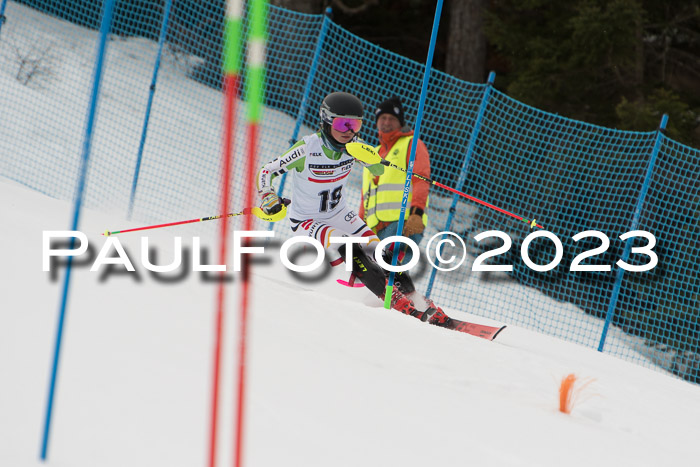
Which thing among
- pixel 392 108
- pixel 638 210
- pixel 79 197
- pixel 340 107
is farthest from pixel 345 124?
pixel 638 210

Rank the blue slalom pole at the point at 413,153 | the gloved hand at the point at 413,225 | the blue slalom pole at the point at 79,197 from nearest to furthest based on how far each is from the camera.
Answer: the blue slalom pole at the point at 79,197 → the blue slalom pole at the point at 413,153 → the gloved hand at the point at 413,225

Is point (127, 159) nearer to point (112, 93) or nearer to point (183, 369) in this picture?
point (112, 93)

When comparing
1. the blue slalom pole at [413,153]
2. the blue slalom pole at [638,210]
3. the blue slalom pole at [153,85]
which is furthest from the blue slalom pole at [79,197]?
the blue slalom pole at [638,210]

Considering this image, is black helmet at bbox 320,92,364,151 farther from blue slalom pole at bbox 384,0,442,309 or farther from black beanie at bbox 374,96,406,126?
black beanie at bbox 374,96,406,126

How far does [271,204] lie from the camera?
4863 mm

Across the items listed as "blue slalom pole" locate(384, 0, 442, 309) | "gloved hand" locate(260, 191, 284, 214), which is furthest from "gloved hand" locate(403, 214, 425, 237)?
"gloved hand" locate(260, 191, 284, 214)

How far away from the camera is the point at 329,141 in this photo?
5125 millimetres

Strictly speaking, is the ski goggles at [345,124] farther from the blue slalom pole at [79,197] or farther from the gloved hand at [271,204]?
the blue slalom pole at [79,197]

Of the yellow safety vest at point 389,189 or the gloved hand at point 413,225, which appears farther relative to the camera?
the yellow safety vest at point 389,189

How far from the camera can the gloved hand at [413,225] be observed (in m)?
5.82

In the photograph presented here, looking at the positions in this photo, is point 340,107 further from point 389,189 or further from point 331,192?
point 389,189

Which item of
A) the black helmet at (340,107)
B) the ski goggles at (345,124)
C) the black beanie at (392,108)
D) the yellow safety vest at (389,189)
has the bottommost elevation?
the yellow safety vest at (389,189)

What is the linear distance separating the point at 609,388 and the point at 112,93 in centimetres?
884

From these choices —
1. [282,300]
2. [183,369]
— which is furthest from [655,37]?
[183,369]
